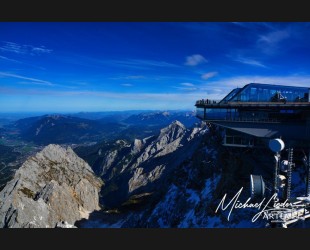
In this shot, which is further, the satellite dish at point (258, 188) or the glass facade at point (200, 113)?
the glass facade at point (200, 113)

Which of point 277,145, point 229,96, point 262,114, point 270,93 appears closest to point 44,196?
point 229,96

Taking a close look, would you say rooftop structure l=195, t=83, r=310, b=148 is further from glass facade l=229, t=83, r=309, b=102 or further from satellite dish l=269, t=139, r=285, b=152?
satellite dish l=269, t=139, r=285, b=152

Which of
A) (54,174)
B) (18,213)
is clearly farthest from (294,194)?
(54,174)

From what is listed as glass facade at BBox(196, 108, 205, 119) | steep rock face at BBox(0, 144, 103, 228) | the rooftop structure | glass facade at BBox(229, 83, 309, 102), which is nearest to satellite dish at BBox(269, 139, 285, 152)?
the rooftop structure

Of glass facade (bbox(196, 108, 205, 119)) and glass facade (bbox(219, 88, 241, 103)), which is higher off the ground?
glass facade (bbox(219, 88, 241, 103))

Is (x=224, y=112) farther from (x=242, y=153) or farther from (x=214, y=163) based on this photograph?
(x=214, y=163)

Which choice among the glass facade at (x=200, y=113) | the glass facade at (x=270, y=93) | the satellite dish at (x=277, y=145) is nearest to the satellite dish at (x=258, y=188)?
the satellite dish at (x=277, y=145)

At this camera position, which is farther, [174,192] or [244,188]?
[174,192]

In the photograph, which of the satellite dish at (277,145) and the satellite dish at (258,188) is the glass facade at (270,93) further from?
the satellite dish at (258,188)

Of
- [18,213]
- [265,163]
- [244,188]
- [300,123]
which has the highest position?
[300,123]
